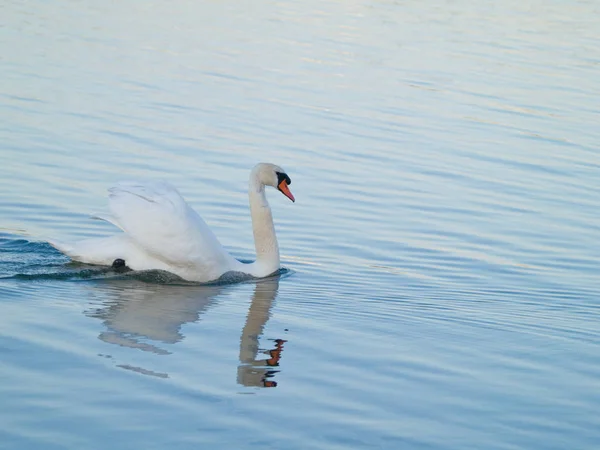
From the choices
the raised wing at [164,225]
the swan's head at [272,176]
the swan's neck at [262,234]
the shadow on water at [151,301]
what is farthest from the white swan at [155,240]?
the swan's head at [272,176]

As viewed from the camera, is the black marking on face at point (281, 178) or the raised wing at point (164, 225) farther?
the black marking on face at point (281, 178)

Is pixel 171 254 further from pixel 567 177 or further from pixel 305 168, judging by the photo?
pixel 567 177

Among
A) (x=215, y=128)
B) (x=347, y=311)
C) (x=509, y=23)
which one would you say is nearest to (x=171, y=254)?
(x=347, y=311)

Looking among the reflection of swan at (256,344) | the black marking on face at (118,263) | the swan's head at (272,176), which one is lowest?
the reflection of swan at (256,344)

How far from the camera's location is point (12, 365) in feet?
21.7

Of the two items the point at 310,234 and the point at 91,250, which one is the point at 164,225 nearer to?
the point at 91,250

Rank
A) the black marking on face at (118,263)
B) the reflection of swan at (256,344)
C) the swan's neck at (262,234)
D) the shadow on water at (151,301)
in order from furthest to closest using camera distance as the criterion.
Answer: the swan's neck at (262,234) → the black marking on face at (118,263) → the shadow on water at (151,301) → the reflection of swan at (256,344)

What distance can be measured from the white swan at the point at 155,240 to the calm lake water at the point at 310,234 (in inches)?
7.4

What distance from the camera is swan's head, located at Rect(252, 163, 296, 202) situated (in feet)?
35.1

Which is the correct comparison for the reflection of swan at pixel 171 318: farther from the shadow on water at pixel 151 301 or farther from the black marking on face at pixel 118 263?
the black marking on face at pixel 118 263

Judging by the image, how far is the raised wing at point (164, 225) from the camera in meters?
9.41

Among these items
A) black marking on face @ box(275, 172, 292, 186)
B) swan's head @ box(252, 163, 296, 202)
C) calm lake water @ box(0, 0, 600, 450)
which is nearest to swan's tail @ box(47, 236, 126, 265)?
calm lake water @ box(0, 0, 600, 450)

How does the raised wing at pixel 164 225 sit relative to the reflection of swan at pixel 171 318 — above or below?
above

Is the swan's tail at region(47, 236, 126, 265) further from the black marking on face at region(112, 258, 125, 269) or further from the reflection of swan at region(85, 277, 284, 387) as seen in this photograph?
the reflection of swan at region(85, 277, 284, 387)
